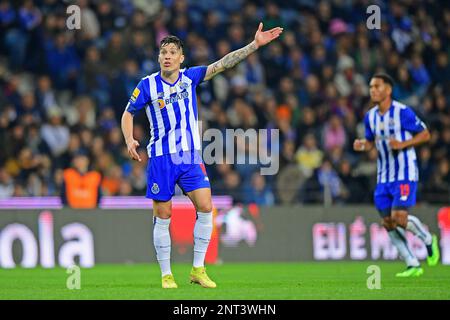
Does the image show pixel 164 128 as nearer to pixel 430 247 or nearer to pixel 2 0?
pixel 430 247

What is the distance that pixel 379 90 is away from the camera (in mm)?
13086

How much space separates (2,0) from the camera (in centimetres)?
1922

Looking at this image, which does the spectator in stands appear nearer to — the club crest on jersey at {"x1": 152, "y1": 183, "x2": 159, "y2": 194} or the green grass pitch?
the green grass pitch

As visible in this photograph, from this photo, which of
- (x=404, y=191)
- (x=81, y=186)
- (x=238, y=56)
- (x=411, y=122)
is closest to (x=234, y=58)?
(x=238, y=56)

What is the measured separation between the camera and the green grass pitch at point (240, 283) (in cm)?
927

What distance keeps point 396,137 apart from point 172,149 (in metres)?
3.92

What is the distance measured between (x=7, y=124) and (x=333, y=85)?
636 centimetres

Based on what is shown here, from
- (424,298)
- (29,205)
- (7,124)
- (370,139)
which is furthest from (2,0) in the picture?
(424,298)

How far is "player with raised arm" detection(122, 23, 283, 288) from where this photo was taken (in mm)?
10297

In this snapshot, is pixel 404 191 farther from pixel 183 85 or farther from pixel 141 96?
pixel 141 96

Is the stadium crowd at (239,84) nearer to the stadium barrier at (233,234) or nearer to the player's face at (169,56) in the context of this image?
the stadium barrier at (233,234)

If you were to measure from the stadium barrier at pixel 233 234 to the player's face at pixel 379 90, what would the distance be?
4.37 metres

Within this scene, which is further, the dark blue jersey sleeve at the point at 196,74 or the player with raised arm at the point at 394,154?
the player with raised arm at the point at 394,154

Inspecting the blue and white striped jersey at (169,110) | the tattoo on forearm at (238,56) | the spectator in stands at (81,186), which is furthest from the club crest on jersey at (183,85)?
the spectator in stands at (81,186)
